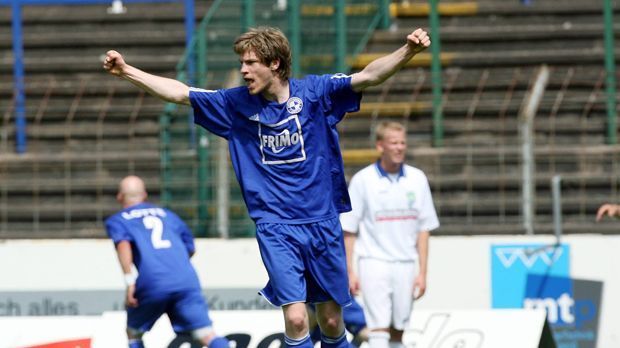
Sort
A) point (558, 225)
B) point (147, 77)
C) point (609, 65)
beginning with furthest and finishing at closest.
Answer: point (609, 65) < point (558, 225) < point (147, 77)

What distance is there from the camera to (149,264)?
954cm

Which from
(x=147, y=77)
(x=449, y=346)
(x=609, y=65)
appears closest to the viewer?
(x=147, y=77)

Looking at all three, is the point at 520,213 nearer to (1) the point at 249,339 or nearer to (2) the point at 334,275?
(1) the point at 249,339

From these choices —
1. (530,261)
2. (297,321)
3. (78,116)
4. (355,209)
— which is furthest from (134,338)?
(78,116)

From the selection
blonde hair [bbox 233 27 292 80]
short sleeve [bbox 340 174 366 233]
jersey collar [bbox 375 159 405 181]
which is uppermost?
blonde hair [bbox 233 27 292 80]

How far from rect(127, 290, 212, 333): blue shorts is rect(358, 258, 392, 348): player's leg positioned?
1195mm

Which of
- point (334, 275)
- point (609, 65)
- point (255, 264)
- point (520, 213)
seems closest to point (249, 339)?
point (255, 264)

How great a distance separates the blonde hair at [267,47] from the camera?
6.57 metres

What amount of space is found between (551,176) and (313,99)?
589 cm

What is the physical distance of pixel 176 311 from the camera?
955cm

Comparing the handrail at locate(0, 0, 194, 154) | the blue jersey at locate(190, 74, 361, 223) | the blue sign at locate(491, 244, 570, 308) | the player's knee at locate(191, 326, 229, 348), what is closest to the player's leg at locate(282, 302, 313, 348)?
the blue jersey at locate(190, 74, 361, 223)

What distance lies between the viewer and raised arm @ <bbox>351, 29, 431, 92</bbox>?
6.24 metres

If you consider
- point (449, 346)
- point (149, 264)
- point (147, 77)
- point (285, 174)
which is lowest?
point (449, 346)

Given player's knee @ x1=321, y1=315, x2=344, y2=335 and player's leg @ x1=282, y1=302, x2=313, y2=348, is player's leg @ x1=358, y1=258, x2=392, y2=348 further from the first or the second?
player's leg @ x1=282, y1=302, x2=313, y2=348
